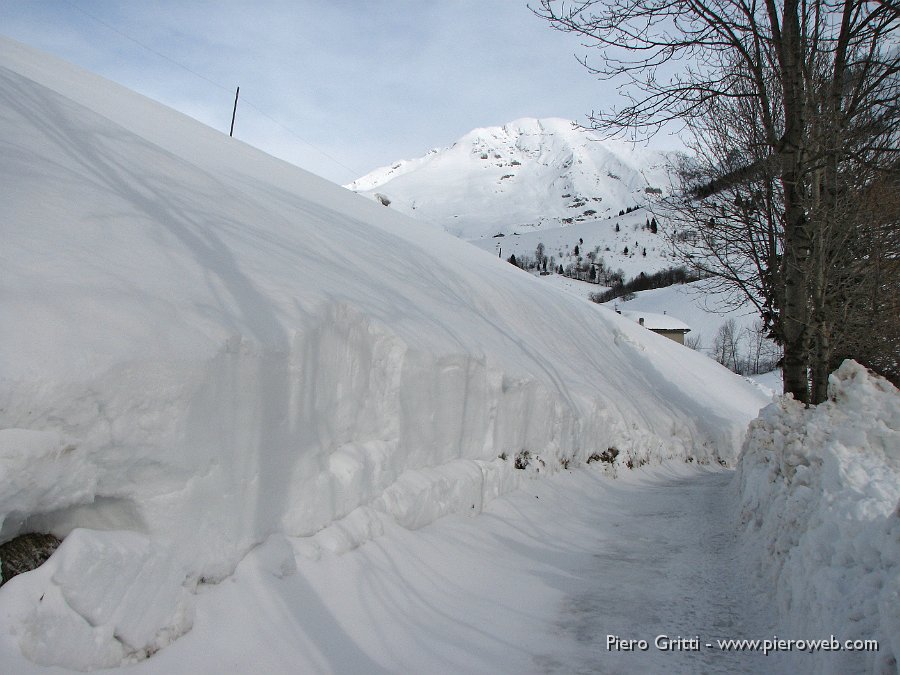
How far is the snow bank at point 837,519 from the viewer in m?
2.52

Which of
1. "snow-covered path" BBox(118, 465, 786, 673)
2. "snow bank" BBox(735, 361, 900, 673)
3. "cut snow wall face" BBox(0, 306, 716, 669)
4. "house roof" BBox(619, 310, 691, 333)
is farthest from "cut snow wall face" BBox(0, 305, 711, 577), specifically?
"house roof" BBox(619, 310, 691, 333)

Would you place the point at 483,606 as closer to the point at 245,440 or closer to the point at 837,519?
the point at 245,440

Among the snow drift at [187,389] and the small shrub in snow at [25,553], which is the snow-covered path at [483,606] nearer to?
the snow drift at [187,389]

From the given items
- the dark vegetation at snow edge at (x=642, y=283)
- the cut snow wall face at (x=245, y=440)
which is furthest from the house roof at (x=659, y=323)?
the cut snow wall face at (x=245, y=440)

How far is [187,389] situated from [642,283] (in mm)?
125736

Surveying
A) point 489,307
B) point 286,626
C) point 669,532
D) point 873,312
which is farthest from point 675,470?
point 286,626

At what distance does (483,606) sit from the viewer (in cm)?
418

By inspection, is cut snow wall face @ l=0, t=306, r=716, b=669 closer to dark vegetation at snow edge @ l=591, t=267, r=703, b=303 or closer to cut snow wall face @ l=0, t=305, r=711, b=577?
cut snow wall face @ l=0, t=305, r=711, b=577

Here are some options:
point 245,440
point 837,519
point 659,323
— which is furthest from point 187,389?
point 659,323

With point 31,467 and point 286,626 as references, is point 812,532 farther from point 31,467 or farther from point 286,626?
point 31,467

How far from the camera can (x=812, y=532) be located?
3.44m

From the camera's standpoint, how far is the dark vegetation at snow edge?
4188 inches

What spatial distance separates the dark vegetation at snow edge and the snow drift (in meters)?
100

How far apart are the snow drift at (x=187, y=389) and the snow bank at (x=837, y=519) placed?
268 cm
